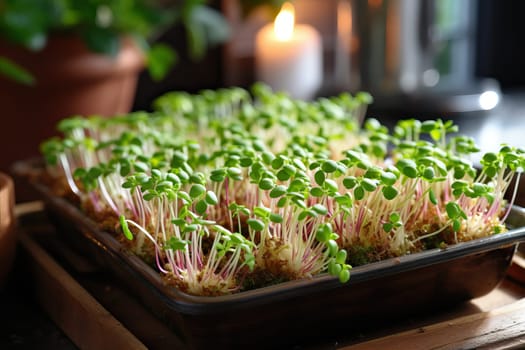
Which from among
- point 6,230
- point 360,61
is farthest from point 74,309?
point 360,61

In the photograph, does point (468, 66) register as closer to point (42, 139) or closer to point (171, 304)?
point (42, 139)

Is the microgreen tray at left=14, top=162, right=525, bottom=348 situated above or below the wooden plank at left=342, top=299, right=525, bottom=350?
above

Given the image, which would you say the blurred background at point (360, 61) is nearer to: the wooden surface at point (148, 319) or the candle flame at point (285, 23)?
the candle flame at point (285, 23)

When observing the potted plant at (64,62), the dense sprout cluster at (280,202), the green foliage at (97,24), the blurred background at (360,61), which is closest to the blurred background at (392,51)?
the blurred background at (360,61)

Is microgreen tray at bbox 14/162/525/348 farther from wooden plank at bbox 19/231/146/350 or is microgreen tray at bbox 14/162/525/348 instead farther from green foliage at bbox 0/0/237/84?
green foliage at bbox 0/0/237/84

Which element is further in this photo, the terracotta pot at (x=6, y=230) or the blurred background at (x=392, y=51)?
the blurred background at (x=392, y=51)

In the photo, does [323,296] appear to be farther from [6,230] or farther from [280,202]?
[6,230]

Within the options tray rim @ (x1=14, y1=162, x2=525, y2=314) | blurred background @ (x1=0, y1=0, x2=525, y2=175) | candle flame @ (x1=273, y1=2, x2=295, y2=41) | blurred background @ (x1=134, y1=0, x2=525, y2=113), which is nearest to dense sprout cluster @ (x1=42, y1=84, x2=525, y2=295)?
tray rim @ (x1=14, y1=162, x2=525, y2=314)
